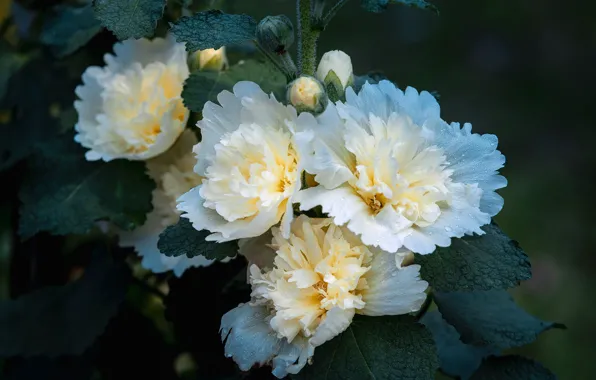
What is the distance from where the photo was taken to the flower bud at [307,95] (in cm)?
70

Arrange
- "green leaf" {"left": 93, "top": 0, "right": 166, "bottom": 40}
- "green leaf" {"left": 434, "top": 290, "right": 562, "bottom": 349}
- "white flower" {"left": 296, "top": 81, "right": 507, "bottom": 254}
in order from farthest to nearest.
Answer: "green leaf" {"left": 434, "top": 290, "right": 562, "bottom": 349} → "green leaf" {"left": 93, "top": 0, "right": 166, "bottom": 40} → "white flower" {"left": 296, "top": 81, "right": 507, "bottom": 254}

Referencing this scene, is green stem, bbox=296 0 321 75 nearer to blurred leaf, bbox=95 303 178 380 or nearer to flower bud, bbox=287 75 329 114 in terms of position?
flower bud, bbox=287 75 329 114

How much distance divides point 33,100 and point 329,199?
0.71 meters

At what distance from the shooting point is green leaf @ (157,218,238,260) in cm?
73

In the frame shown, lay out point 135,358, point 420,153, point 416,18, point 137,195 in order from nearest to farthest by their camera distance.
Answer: point 420,153 < point 137,195 < point 135,358 < point 416,18

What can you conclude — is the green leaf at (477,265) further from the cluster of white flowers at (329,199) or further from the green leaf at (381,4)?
the green leaf at (381,4)

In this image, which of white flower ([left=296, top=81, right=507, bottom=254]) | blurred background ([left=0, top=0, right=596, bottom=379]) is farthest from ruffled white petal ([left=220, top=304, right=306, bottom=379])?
→ blurred background ([left=0, top=0, right=596, bottom=379])

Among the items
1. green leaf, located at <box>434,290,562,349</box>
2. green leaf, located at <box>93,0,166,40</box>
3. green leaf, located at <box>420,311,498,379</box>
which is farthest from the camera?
green leaf, located at <box>420,311,498,379</box>

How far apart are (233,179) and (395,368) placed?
22 centimetres

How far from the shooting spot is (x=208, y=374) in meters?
1.04

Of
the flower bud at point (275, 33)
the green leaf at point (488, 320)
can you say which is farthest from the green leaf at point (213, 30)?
the green leaf at point (488, 320)

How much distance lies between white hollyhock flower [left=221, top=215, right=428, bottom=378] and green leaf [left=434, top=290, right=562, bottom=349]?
0.22 meters

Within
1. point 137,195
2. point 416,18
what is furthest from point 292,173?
point 416,18

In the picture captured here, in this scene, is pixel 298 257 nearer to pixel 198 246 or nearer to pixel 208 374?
pixel 198 246
